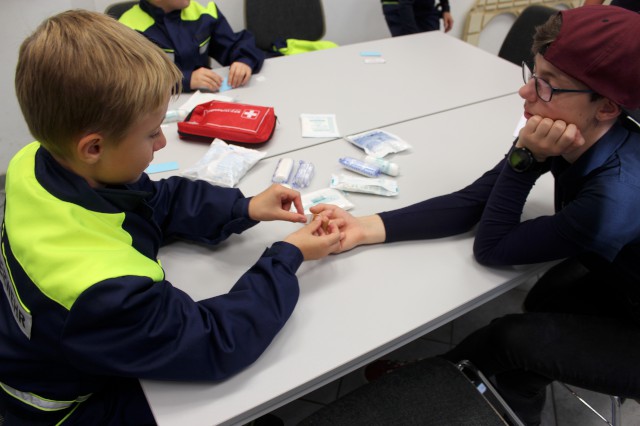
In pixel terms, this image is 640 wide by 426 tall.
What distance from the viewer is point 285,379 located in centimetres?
73

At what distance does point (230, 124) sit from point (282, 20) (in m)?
1.42

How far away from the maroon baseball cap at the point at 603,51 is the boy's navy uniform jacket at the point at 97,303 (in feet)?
2.09

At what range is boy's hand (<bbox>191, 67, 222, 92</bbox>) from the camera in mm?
1637

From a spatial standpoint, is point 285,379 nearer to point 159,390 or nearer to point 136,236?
point 159,390

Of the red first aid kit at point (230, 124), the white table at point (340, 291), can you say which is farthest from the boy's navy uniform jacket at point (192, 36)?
the white table at point (340, 291)

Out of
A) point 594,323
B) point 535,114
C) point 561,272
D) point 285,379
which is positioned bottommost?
point 561,272

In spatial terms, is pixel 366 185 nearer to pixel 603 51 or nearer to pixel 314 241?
pixel 314 241

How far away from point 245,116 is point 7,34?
1604 mm

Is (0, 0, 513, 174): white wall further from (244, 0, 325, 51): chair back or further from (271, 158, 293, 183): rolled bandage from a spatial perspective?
(271, 158, 293, 183): rolled bandage

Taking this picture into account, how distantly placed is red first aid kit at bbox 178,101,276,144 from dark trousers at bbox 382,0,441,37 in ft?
5.49

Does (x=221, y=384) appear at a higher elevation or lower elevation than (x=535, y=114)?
lower

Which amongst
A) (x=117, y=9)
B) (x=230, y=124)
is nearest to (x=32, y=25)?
(x=117, y=9)

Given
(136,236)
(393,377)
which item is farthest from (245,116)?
(393,377)

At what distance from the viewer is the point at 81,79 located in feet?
2.11
